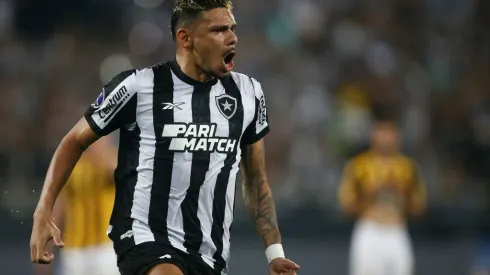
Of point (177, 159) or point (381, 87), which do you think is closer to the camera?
point (177, 159)

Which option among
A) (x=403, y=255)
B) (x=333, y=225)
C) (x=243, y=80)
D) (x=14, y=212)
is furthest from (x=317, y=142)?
(x=243, y=80)

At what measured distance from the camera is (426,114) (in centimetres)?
1288

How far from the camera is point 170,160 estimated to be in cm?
507

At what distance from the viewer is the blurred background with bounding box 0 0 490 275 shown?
39.1 feet

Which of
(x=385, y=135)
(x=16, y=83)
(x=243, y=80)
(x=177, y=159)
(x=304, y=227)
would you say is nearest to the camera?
(x=177, y=159)

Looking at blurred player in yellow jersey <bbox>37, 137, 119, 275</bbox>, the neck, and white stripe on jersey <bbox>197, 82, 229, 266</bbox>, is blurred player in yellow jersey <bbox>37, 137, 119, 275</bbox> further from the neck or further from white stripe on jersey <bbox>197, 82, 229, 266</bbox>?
white stripe on jersey <bbox>197, 82, 229, 266</bbox>

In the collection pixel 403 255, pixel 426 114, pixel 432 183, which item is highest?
pixel 426 114

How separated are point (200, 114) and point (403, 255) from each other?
666 centimetres

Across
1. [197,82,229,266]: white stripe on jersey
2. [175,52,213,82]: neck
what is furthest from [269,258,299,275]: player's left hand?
[175,52,213,82]: neck

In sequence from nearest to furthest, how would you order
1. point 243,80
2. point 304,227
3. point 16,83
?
point 243,80 → point 304,227 → point 16,83

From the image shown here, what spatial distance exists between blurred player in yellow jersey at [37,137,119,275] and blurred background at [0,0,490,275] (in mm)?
1706

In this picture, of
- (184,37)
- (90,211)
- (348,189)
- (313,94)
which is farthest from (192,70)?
(313,94)

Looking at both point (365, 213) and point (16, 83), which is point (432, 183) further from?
point (16, 83)

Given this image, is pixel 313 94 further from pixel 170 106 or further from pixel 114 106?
pixel 114 106
